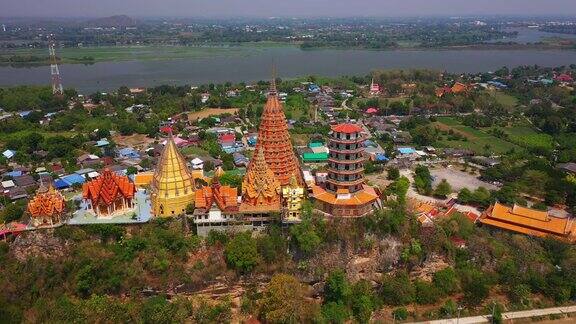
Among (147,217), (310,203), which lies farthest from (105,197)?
A: (310,203)

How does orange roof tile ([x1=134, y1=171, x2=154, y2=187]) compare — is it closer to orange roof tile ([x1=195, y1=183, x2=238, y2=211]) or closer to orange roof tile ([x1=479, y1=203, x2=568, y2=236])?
orange roof tile ([x1=195, y1=183, x2=238, y2=211])

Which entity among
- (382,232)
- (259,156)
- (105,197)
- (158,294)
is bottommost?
(158,294)

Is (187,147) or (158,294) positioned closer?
(158,294)

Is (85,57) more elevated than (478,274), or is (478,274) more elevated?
(85,57)

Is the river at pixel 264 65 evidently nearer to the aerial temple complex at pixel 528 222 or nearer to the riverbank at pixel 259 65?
the riverbank at pixel 259 65

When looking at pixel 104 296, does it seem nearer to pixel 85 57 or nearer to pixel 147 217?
pixel 147 217
